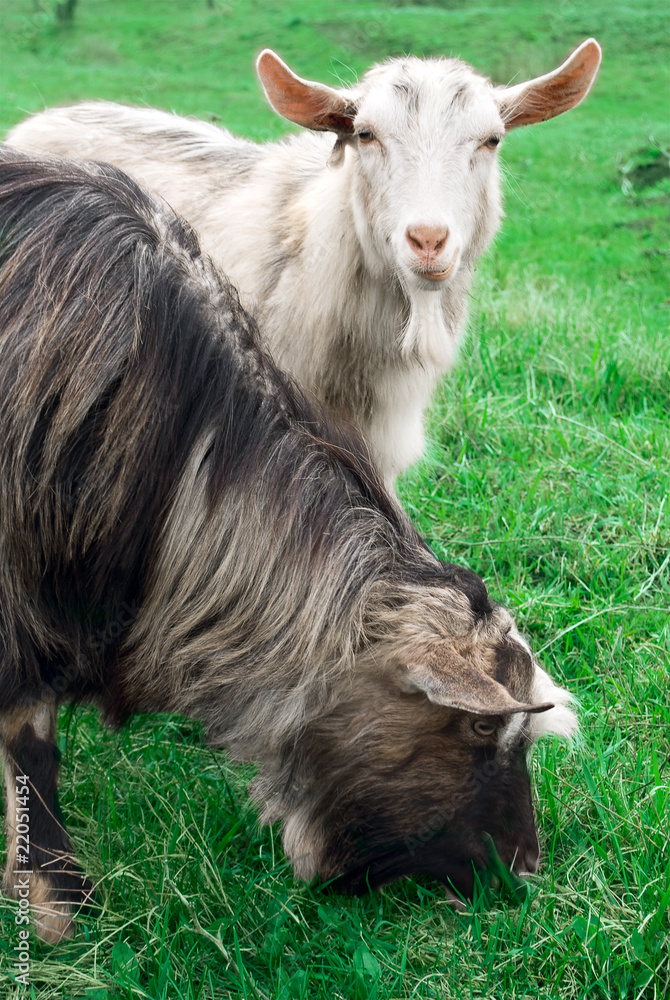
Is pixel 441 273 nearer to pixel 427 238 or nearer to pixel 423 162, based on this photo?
pixel 427 238

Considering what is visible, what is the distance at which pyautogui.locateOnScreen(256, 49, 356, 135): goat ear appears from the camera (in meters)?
3.88

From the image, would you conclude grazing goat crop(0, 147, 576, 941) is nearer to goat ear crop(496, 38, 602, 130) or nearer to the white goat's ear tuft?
the white goat's ear tuft

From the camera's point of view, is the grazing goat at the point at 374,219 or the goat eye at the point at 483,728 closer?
the goat eye at the point at 483,728

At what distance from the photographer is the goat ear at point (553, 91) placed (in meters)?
4.03

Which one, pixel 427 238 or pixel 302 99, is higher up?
pixel 302 99

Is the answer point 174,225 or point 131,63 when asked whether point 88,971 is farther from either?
point 131,63

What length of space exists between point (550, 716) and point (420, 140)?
2.15 meters

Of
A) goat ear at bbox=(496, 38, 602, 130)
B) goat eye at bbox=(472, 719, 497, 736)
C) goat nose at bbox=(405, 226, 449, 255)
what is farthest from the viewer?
goat ear at bbox=(496, 38, 602, 130)

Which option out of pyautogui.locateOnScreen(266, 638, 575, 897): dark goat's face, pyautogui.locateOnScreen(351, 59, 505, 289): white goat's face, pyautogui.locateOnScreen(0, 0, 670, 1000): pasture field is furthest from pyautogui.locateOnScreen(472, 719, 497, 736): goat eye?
pyautogui.locateOnScreen(351, 59, 505, 289): white goat's face

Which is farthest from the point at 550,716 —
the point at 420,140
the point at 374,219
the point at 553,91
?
the point at 553,91

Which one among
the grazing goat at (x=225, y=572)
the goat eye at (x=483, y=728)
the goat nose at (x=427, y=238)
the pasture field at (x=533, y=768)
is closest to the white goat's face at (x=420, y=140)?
the goat nose at (x=427, y=238)

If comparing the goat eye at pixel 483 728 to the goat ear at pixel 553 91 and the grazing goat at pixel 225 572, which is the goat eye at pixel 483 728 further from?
the goat ear at pixel 553 91

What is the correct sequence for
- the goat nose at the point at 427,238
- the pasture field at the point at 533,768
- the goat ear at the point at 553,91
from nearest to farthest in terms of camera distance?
the pasture field at the point at 533,768 → the goat nose at the point at 427,238 → the goat ear at the point at 553,91

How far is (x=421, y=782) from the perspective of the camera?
2594 mm
